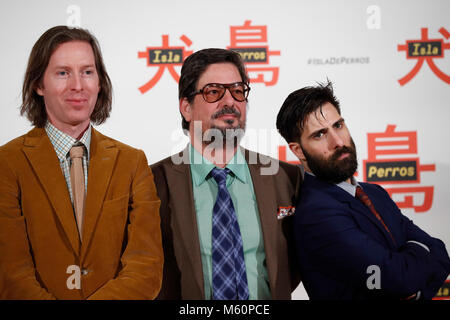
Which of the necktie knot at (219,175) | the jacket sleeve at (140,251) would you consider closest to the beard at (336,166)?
the necktie knot at (219,175)

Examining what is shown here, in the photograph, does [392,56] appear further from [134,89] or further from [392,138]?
[134,89]

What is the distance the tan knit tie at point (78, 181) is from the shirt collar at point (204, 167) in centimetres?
57

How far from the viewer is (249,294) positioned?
1.86 meters

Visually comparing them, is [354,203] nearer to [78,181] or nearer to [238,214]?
[238,214]

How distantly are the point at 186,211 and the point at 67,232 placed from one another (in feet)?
1.81

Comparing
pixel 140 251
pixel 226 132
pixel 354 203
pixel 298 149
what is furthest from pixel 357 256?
pixel 140 251

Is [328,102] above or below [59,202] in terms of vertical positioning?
above

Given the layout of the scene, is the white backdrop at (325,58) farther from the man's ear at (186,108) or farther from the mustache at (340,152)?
the mustache at (340,152)

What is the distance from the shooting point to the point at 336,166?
1968mm

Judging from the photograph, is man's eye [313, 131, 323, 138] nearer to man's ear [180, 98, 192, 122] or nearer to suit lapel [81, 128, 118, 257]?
man's ear [180, 98, 192, 122]

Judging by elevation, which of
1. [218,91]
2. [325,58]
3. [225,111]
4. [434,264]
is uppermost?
[325,58]

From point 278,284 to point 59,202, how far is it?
43.2 inches

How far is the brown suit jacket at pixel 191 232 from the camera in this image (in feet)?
5.97

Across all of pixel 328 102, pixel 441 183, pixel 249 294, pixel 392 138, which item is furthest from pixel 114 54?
pixel 441 183
